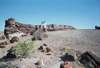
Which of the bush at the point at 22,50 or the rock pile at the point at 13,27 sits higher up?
the rock pile at the point at 13,27

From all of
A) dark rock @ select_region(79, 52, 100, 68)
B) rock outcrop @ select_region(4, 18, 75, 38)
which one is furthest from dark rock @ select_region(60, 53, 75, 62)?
rock outcrop @ select_region(4, 18, 75, 38)

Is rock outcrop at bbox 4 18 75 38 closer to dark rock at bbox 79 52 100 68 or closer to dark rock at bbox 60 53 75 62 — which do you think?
dark rock at bbox 60 53 75 62

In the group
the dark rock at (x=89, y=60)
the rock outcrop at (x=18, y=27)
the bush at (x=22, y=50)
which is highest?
the rock outcrop at (x=18, y=27)

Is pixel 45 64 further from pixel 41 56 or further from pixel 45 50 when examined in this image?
pixel 45 50

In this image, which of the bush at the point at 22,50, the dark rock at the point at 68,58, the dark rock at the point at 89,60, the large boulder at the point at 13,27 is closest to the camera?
the dark rock at the point at 89,60

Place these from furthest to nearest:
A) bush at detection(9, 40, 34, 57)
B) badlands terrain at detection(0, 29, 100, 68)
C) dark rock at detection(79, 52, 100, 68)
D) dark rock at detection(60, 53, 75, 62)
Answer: bush at detection(9, 40, 34, 57) → dark rock at detection(60, 53, 75, 62) → dark rock at detection(79, 52, 100, 68) → badlands terrain at detection(0, 29, 100, 68)

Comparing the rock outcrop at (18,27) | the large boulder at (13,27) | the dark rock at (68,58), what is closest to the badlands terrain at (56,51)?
the dark rock at (68,58)

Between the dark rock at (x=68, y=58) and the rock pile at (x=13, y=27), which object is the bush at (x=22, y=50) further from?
the rock pile at (x=13, y=27)

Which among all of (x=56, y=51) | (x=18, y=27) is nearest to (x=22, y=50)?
(x=56, y=51)

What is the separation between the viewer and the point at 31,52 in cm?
1698

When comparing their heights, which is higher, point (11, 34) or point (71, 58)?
point (11, 34)

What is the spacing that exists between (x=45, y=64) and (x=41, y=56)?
166 centimetres

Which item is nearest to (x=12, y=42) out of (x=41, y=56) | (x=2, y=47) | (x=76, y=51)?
(x=2, y=47)

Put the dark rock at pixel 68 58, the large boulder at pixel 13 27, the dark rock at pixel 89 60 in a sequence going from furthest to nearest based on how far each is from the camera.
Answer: the large boulder at pixel 13 27, the dark rock at pixel 68 58, the dark rock at pixel 89 60
